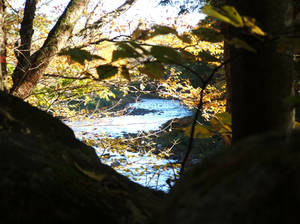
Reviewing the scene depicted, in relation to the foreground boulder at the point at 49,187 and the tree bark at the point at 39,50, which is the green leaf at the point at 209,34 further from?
the tree bark at the point at 39,50

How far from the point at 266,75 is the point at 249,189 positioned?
462mm

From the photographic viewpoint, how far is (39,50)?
3264 millimetres

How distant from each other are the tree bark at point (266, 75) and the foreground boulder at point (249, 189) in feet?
0.89

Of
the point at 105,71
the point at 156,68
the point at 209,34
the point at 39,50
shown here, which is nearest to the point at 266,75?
the point at 209,34

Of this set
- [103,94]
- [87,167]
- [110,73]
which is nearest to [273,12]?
[110,73]

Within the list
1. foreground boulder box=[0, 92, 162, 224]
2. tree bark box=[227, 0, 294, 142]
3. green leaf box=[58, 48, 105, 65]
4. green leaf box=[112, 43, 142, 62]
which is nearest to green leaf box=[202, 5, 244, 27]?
tree bark box=[227, 0, 294, 142]

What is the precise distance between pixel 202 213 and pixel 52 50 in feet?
10.7

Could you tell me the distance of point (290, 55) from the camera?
0.79 meters

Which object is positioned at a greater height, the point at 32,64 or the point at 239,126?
the point at 32,64

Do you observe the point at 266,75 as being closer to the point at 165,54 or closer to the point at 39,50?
the point at 165,54

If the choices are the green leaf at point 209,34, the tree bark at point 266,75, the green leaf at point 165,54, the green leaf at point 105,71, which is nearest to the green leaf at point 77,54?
the green leaf at point 105,71

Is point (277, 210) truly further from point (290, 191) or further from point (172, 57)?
point (172, 57)

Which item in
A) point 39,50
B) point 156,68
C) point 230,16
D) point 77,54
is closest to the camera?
point 230,16

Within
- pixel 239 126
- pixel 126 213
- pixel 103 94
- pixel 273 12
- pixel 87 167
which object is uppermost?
pixel 103 94
